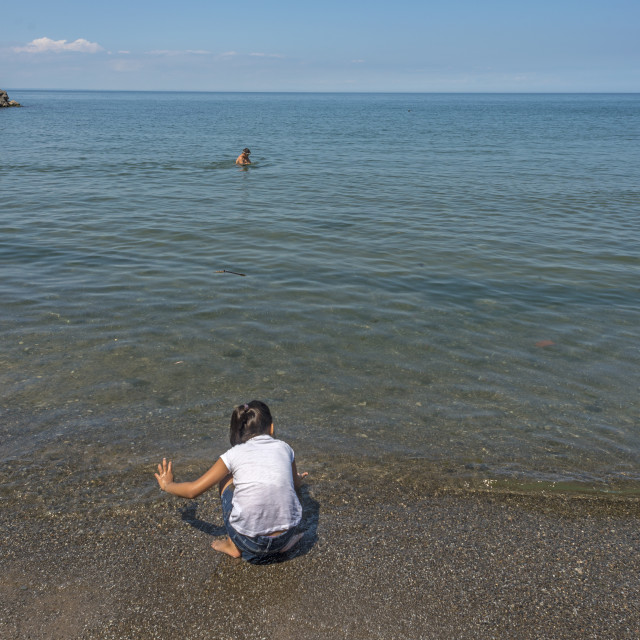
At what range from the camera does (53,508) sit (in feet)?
17.0

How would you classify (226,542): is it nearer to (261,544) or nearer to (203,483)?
(261,544)

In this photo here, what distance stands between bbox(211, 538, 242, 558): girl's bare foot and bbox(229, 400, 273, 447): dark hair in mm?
812

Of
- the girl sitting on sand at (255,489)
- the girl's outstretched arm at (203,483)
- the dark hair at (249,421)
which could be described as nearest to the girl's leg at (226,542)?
the girl sitting on sand at (255,489)

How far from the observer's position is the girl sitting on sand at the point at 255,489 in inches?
171

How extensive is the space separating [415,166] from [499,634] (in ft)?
89.0

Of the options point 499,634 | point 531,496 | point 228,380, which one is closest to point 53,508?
point 228,380

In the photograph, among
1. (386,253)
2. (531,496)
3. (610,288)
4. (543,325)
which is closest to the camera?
(531,496)

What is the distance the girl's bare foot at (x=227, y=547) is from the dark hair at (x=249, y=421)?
2.66 ft

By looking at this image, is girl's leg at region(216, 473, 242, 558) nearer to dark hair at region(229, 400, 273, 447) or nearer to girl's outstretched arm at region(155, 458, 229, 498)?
girl's outstretched arm at region(155, 458, 229, 498)

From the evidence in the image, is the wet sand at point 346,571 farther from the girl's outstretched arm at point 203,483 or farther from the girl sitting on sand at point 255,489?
the girl's outstretched arm at point 203,483

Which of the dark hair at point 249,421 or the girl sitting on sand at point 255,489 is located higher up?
the dark hair at point 249,421

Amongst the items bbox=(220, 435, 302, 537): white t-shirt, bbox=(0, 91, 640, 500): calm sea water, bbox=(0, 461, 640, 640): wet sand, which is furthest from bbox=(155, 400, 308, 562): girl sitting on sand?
bbox=(0, 91, 640, 500): calm sea water

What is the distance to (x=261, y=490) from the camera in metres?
4.35

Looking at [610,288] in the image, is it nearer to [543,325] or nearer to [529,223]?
[543,325]
